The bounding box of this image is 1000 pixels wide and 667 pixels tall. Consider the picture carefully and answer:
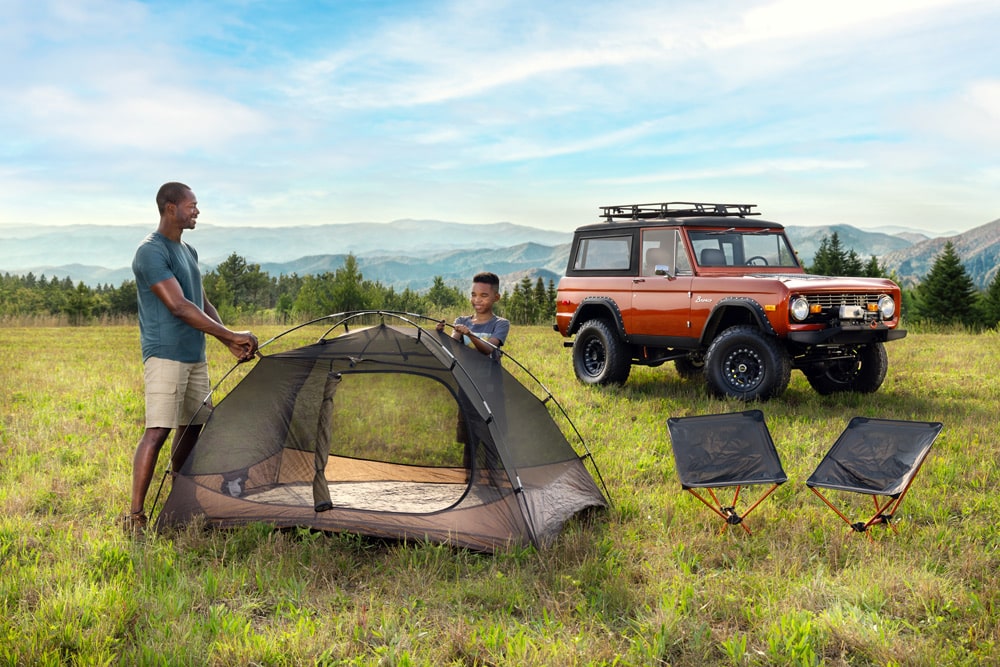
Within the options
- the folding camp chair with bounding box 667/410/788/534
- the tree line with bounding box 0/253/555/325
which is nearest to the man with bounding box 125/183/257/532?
the folding camp chair with bounding box 667/410/788/534

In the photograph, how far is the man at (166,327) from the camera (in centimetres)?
516

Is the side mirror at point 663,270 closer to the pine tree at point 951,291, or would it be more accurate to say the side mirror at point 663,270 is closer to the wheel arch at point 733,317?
the wheel arch at point 733,317

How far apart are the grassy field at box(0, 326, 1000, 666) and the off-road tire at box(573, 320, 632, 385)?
3.94 metres

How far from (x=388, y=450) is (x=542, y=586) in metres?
2.49

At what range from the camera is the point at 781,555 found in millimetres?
4809

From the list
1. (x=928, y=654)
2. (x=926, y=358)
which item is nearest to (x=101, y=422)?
(x=928, y=654)

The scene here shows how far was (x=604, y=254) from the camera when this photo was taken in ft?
37.6

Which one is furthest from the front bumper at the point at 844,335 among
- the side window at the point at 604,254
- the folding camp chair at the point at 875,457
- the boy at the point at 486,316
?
the boy at the point at 486,316

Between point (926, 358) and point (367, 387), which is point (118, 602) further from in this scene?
point (926, 358)

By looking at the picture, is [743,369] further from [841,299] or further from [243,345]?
[243,345]

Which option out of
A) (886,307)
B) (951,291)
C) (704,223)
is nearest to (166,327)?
(704,223)

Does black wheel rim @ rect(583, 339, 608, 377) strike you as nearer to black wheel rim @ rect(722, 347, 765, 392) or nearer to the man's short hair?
black wheel rim @ rect(722, 347, 765, 392)

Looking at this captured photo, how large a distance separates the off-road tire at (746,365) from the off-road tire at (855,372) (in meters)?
1.35

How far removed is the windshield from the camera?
10.4 m
